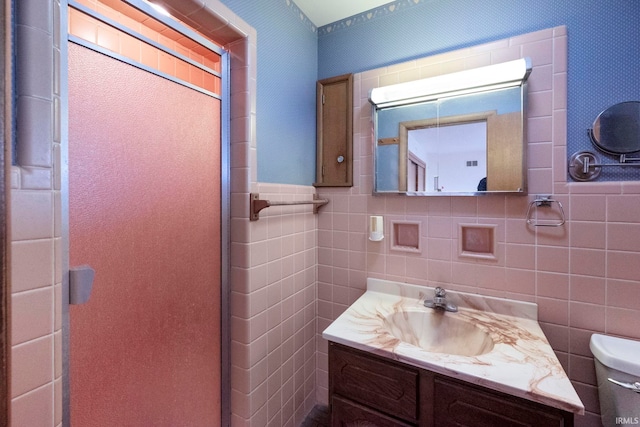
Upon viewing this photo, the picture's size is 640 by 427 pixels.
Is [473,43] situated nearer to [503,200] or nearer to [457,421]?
[503,200]

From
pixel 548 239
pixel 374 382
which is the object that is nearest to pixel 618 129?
pixel 548 239

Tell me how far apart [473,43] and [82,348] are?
6.01 feet

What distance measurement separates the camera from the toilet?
852 mm

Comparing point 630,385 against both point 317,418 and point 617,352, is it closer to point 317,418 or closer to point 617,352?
point 617,352

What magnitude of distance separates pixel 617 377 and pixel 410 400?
27.1 inches

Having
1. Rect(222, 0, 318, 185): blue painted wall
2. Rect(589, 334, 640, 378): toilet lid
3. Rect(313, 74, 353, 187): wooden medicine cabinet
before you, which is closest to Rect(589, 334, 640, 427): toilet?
Rect(589, 334, 640, 378): toilet lid

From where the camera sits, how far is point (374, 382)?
96cm

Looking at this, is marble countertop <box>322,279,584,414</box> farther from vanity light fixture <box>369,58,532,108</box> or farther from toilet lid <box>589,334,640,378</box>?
vanity light fixture <box>369,58,532,108</box>

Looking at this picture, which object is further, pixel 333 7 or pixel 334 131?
pixel 334 131

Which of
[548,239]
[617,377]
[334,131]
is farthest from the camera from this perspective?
[334,131]

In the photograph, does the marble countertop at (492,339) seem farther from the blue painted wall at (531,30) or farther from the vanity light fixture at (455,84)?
the vanity light fixture at (455,84)

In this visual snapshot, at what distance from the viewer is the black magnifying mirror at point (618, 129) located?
99 centimetres

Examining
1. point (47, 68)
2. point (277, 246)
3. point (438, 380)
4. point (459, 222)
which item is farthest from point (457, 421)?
point (47, 68)

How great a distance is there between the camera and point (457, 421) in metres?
0.84
